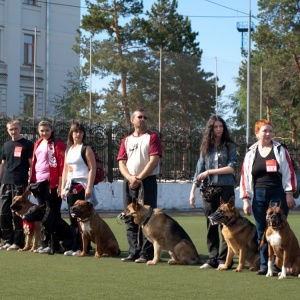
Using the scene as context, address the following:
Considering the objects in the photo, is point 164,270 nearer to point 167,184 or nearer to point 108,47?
point 167,184

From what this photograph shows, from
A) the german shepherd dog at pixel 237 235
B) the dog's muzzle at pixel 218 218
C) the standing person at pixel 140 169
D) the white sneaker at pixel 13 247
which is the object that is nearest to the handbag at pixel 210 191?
the german shepherd dog at pixel 237 235

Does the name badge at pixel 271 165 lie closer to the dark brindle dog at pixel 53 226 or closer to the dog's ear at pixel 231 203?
the dog's ear at pixel 231 203

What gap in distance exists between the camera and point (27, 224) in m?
13.2

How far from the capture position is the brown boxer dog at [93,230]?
40.2ft

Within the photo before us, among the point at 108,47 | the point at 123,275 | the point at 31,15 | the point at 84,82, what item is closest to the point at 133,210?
the point at 123,275

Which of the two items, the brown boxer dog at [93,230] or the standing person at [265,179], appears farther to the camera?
the brown boxer dog at [93,230]

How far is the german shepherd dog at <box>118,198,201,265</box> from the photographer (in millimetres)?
11484

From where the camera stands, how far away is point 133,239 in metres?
12.0

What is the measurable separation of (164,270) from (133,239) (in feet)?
4.10

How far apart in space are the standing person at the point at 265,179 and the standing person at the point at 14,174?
4.18 metres

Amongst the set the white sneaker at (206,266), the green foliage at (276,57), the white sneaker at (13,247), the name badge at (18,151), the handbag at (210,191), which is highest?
the green foliage at (276,57)

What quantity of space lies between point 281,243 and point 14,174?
508 centimetres

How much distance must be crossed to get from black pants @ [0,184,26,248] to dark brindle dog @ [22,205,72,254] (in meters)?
0.82

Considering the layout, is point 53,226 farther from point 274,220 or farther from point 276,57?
point 276,57
